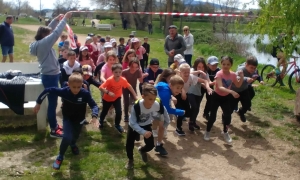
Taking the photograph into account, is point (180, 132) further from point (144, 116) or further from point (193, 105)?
point (144, 116)

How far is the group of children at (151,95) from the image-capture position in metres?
5.09

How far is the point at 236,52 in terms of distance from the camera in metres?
20.7

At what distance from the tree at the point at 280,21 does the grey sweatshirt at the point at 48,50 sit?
154 inches

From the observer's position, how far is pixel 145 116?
511 centimetres

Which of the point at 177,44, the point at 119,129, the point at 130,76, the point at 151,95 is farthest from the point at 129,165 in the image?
the point at 177,44

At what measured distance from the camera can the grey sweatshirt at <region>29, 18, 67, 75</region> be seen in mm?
5754

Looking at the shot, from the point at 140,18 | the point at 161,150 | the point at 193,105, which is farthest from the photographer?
the point at 140,18

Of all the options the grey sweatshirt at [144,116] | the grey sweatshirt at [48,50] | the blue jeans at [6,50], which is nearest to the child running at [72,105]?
the grey sweatshirt at [144,116]

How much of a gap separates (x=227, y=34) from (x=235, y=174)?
20.0m

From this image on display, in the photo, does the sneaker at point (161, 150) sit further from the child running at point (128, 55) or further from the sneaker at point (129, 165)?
the child running at point (128, 55)

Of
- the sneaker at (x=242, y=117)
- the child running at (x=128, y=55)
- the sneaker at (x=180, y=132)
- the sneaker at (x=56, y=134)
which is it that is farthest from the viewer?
the child running at (x=128, y=55)

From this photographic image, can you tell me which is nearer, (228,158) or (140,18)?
(228,158)

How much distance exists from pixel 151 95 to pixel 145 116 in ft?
1.38

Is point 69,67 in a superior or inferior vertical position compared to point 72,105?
superior
